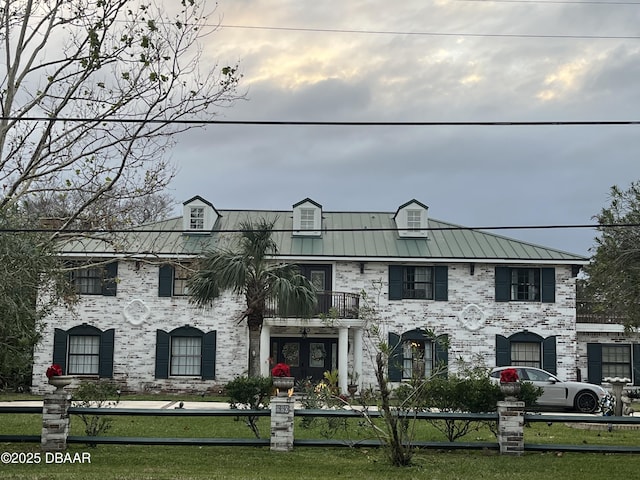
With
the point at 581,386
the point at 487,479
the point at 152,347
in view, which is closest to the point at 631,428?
the point at 581,386

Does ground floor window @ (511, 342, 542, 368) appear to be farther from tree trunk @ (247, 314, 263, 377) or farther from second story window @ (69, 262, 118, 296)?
second story window @ (69, 262, 118, 296)

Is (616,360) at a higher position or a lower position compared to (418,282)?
lower

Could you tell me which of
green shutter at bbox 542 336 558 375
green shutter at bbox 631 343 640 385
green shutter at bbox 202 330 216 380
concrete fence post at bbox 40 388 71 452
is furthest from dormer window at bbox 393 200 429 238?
concrete fence post at bbox 40 388 71 452

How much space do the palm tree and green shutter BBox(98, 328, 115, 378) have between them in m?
6.53

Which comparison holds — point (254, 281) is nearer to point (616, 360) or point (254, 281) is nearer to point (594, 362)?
point (594, 362)

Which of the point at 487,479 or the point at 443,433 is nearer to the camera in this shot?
the point at 487,479

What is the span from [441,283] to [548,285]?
4.03 meters

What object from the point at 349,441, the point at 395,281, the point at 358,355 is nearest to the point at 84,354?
the point at 358,355

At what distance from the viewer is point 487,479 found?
40.0 feet

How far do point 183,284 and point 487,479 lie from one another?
20.4m

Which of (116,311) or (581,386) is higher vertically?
(116,311)

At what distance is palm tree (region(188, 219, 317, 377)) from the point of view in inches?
973

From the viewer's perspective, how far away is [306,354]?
104ft

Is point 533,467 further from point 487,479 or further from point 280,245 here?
point 280,245
